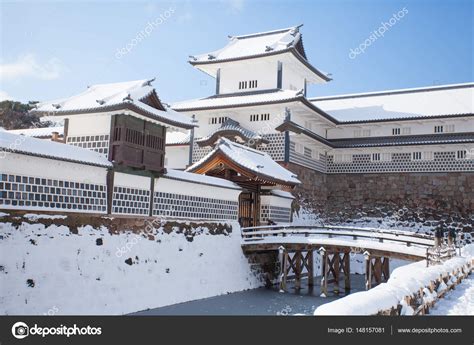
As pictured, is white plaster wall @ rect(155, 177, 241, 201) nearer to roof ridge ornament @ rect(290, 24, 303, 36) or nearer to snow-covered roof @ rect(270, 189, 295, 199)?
snow-covered roof @ rect(270, 189, 295, 199)

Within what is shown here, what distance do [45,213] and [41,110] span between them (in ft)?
21.2

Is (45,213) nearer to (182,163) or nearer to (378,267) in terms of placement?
(378,267)

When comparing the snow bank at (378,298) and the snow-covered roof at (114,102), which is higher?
the snow-covered roof at (114,102)

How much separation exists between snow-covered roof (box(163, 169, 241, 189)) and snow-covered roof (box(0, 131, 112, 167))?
3926mm

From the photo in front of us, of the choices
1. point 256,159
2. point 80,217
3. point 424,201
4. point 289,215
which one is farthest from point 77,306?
point 424,201

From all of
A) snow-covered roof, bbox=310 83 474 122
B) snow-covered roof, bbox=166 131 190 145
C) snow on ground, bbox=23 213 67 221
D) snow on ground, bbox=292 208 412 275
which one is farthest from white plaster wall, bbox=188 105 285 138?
snow on ground, bbox=23 213 67 221

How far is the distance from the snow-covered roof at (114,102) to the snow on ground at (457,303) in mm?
12348

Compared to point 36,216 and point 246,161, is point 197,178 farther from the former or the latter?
point 36,216

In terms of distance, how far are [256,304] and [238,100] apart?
19.9 metres

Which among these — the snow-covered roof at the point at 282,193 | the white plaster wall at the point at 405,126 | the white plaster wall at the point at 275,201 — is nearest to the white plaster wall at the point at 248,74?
the white plaster wall at the point at 405,126

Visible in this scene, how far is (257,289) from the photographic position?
23750 millimetres

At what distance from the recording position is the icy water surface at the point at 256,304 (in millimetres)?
17078

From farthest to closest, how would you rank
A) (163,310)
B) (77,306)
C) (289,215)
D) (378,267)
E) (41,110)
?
(289,215) < (378,267) < (41,110) < (163,310) < (77,306)

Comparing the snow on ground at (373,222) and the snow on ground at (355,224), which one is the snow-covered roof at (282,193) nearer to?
the snow on ground at (355,224)
